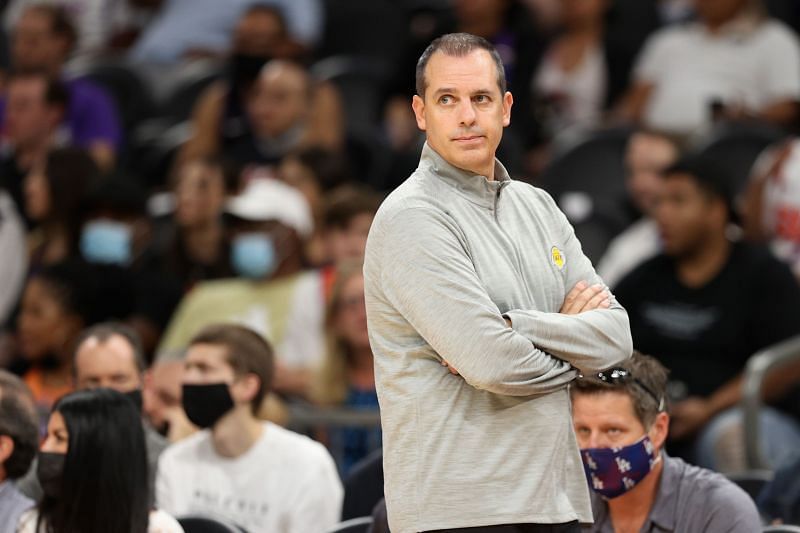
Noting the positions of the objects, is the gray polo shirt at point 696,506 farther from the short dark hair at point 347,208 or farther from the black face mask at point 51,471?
the short dark hair at point 347,208

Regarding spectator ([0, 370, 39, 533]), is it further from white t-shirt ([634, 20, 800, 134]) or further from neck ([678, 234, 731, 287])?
white t-shirt ([634, 20, 800, 134])

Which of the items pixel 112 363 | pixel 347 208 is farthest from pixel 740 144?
pixel 112 363

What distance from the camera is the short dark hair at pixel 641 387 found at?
380 cm

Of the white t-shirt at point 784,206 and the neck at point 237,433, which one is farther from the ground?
the white t-shirt at point 784,206

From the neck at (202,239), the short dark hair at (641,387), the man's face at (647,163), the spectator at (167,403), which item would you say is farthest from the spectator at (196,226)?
the short dark hair at (641,387)

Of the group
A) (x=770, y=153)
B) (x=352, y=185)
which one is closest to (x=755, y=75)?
(x=770, y=153)

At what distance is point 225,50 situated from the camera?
9852mm

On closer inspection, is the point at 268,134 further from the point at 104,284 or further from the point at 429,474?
the point at 429,474

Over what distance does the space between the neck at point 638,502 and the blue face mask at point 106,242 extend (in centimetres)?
402

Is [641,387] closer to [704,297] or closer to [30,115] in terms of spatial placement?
[704,297]

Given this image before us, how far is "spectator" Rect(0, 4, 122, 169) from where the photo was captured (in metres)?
8.84

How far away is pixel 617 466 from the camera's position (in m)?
3.75

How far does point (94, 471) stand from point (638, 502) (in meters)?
1.36

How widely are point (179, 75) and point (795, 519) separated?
238 inches
